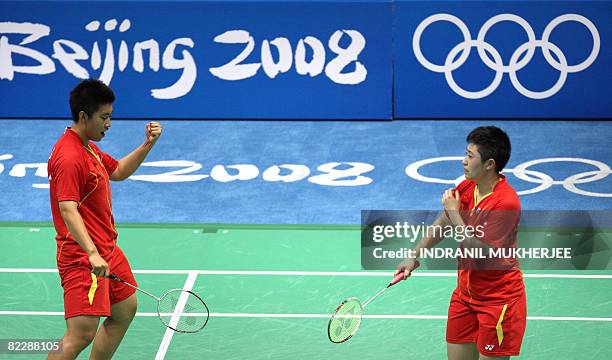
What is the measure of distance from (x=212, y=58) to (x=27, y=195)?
2.91 metres

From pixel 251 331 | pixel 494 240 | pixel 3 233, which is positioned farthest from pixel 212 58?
pixel 494 240

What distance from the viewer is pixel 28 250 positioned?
29.1ft

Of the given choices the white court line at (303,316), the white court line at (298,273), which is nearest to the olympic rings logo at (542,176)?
the white court line at (298,273)

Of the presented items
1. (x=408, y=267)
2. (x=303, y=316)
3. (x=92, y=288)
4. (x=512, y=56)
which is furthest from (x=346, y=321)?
(x=512, y=56)

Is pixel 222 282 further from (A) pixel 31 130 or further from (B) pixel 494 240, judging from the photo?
(A) pixel 31 130

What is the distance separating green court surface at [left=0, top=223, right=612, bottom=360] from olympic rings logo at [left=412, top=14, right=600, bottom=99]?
334cm

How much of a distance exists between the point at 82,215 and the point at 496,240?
2243 mm

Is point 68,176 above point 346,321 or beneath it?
above

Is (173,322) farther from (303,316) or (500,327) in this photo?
(500,327)

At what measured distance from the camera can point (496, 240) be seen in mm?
5348

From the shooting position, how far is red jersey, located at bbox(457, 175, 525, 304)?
5.31m

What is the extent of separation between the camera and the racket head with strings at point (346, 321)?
589 centimetres

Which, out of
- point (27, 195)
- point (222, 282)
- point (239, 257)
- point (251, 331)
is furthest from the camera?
point (27, 195)

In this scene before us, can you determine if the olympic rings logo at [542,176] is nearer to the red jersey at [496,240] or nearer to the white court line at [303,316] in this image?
the white court line at [303,316]
